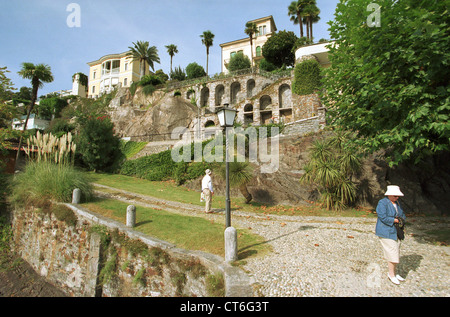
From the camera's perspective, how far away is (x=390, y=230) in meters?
4.50

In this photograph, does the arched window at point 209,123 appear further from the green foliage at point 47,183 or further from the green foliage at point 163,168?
the green foliage at point 47,183

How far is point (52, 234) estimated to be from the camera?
9.57 meters

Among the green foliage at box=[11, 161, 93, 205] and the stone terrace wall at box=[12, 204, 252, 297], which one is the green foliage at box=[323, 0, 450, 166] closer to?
the stone terrace wall at box=[12, 204, 252, 297]

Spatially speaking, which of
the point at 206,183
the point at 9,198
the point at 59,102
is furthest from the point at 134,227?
the point at 59,102

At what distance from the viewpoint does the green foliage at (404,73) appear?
5.23 metres

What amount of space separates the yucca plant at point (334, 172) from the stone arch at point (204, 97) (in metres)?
31.8

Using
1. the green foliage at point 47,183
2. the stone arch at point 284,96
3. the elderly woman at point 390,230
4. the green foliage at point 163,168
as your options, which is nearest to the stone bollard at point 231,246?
the elderly woman at point 390,230

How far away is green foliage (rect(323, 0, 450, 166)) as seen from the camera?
17.2ft

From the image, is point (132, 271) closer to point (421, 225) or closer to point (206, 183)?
point (206, 183)

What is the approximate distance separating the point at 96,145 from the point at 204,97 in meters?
22.8

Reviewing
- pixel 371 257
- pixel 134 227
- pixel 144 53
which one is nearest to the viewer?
pixel 371 257

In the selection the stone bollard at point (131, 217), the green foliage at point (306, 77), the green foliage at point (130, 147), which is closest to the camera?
the stone bollard at point (131, 217)

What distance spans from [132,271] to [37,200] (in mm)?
6815

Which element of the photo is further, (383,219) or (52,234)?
(52,234)
